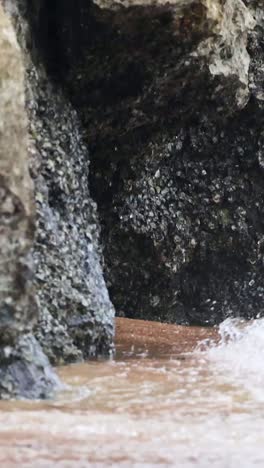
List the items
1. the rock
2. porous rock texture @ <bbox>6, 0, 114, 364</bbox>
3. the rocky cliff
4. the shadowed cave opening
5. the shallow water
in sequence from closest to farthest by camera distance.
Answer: the shallow water
the rock
the rocky cliff
porous rock texture @ <bbox>6, 0, 114, 364</bbox>
the shadowed cave opening

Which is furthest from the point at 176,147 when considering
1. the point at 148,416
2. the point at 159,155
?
the point at 148,416

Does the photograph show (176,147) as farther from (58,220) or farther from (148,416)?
(148,416)

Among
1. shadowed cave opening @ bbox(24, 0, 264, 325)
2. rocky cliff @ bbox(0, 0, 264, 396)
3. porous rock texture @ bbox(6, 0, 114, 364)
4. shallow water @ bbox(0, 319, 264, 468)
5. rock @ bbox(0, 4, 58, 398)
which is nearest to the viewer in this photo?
shallow water @ bbox(0, 319, 264, 468)

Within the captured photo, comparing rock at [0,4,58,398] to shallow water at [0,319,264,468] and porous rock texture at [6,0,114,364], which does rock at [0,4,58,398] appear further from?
porous rock texture at [6,0,114,364]

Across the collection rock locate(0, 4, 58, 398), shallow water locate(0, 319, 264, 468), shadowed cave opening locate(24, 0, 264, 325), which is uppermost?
shadowed cave opening locate(24, 0, 264, 325)

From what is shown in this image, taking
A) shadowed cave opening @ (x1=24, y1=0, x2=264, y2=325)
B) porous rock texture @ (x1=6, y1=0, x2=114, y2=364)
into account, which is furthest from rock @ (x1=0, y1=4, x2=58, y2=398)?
shadowed cave opening @ (x1=24, y1=0, x2=264, y2=325)

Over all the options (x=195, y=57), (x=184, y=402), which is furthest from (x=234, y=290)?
(x=184, y=402)

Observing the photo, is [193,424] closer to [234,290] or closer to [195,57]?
[195,57]

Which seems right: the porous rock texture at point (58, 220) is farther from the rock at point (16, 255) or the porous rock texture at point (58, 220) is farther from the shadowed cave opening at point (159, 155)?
the rock at point (16, 255)
